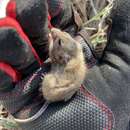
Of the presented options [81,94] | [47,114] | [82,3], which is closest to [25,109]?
[47,114]

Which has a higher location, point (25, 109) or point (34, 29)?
point (34, 29)

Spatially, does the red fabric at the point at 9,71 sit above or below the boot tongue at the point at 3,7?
below

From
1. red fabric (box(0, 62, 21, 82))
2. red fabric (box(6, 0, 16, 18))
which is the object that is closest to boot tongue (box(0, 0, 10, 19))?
red fabric (box(6, 0, 16, 18))

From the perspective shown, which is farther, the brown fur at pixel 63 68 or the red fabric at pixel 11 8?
the brown fur at pixel 63 68

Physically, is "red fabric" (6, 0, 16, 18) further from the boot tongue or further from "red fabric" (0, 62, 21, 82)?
"red fabric" (0, 62, 21, 82)

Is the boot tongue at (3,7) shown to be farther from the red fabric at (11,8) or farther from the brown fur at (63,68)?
the brown fur at (63,68)

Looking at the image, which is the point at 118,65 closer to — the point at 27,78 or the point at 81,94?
the point at 81,94

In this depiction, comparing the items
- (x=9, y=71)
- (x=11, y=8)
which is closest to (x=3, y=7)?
(x=11, y=8)

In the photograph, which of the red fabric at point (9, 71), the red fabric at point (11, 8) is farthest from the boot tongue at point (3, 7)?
the red fabric at point (9, 71)

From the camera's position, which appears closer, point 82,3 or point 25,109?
point 25,109
